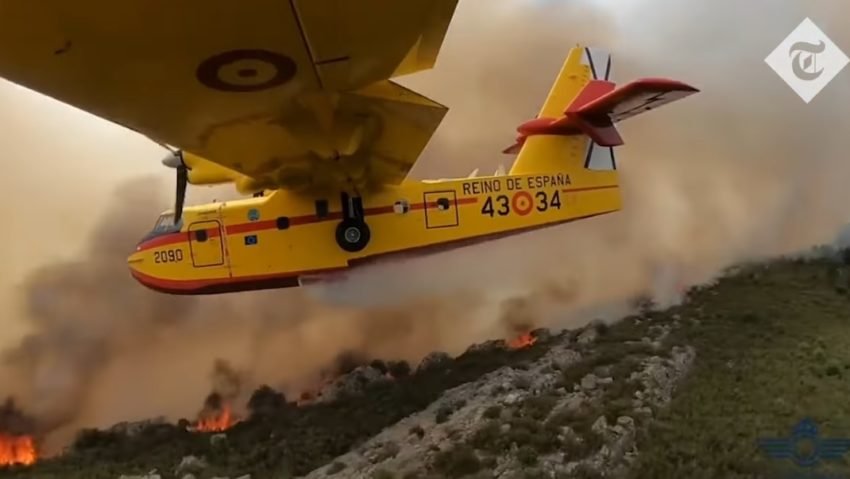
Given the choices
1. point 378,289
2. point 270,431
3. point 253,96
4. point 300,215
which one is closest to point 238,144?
point 253,96

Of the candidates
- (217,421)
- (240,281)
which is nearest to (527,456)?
(240,281)

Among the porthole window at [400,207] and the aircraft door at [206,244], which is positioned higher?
the porthole window at [400,207]

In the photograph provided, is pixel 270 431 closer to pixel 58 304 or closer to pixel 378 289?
pixel 378 289

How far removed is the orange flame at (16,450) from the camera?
8.26 meters

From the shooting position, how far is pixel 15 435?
334 inches

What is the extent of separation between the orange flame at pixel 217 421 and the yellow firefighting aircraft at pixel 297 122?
5.51ft

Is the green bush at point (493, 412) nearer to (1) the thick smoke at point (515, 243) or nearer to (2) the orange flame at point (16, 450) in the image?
(1) the thick smoke at point (515, 243)

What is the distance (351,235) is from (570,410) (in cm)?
252

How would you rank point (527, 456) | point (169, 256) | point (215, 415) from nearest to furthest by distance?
point (527, 456) → point (169, 256) → point (215, 415)

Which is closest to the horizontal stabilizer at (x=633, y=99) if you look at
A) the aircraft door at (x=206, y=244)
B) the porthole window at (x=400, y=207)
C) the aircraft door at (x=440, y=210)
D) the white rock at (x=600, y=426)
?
the aircraft door at (x=440, y=210)

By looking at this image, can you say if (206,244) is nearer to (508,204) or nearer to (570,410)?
(508,204)

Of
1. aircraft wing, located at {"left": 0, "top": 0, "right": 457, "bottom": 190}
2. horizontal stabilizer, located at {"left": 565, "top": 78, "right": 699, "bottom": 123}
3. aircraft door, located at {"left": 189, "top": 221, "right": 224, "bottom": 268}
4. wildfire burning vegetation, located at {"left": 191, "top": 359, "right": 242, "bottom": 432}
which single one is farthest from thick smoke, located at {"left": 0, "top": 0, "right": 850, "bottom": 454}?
aircraft wing, located at {"left": 0, "top": 0, "right": 457, "bottom": 190}

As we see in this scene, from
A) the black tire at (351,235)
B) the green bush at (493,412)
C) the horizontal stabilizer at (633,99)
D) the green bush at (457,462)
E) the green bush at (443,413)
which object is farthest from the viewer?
the green bush at (443,413)

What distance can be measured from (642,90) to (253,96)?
3.33 metres
